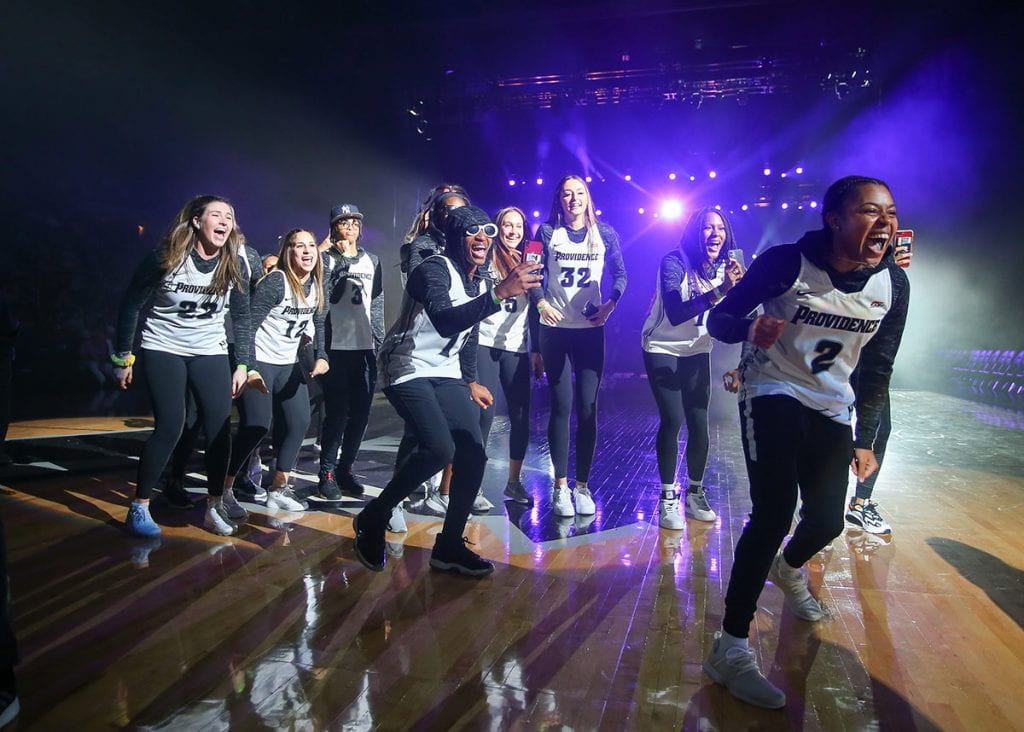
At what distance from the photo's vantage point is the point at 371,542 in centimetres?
298

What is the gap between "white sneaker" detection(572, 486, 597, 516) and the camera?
4117 mm

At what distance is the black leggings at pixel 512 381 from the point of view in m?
4.21

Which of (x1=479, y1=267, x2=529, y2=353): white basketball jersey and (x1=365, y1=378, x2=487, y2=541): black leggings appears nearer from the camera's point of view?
(x1=365, y1=378, x2=487, y2=541): black leggings

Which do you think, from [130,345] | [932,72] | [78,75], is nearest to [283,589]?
[130,345]

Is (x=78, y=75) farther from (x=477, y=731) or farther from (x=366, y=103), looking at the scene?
(x=477, y=731)

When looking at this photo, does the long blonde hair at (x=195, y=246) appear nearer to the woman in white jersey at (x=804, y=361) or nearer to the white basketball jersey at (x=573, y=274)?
the white basketball jersey at (x=573, y=274)

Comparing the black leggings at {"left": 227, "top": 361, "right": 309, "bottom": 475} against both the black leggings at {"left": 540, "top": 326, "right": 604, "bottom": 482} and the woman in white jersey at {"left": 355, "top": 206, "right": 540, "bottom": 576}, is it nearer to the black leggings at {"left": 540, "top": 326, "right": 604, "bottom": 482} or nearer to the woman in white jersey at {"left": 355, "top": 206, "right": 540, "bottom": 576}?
the woman in white jersey at {"left": 355, "top": 206, "right": 540, "bottom": 576}

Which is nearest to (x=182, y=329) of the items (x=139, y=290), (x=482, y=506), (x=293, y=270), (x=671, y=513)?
(x=139, y=290)

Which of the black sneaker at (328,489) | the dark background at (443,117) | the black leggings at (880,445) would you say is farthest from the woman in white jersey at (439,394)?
the dark background at (443,117)

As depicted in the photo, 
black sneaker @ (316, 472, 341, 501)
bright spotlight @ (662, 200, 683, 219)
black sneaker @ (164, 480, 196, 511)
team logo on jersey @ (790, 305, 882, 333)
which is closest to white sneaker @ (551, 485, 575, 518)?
black sneaker @ (316, 472, 341, 501)

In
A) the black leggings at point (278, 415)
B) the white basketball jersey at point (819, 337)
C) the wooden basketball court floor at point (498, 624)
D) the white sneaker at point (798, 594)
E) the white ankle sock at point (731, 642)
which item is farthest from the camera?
the black leggings at point (278, 415)

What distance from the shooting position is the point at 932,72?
11.5 metres

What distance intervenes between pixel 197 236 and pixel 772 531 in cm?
316

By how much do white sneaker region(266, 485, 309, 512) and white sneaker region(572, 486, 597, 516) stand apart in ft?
5.83
